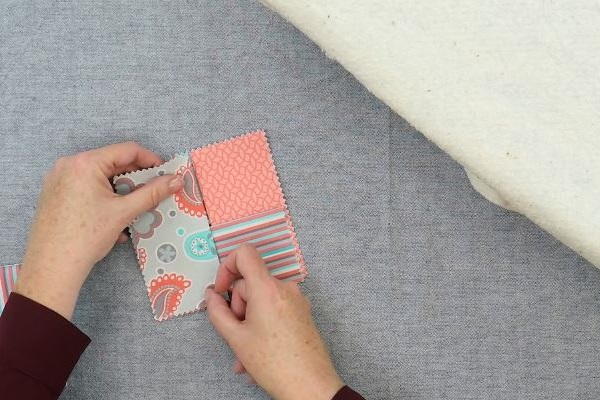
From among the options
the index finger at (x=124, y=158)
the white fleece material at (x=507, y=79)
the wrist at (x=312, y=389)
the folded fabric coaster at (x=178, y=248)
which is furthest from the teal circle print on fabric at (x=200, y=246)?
the white fleece material at (x=507, y=79)

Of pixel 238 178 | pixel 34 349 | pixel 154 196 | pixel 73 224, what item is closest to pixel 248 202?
pixel 238 178

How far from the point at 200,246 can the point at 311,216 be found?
0.18 m

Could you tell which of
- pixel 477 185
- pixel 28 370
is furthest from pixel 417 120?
pixel 28 370

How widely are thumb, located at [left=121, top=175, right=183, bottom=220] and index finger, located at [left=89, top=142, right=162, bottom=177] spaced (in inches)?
1.4

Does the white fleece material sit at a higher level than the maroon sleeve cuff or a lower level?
higher

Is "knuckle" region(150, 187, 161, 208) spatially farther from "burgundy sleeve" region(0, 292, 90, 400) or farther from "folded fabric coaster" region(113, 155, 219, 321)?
"burgundy sleeve" region(0, 292, 90, 400)

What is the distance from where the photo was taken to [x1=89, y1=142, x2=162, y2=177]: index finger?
87 cm

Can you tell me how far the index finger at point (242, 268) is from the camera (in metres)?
0.84

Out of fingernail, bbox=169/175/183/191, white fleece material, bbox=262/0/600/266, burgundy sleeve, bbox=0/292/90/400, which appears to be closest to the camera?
white fleece material, bbox=262/0/600/266

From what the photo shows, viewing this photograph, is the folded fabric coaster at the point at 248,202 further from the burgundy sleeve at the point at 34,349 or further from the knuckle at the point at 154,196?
the burgundy sleeve at the point at 34,349

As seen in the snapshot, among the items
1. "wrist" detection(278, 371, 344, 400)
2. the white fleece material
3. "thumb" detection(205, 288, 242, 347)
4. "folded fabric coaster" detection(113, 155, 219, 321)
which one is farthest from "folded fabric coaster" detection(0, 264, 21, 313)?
the white fleece material

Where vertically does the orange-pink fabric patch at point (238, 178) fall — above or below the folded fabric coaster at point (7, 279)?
above

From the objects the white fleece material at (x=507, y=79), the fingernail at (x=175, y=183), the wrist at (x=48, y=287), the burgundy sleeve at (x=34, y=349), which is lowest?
the burgundy sleeve at (x=34, y=349)

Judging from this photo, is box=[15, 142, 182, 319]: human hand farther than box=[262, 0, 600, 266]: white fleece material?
Yes
